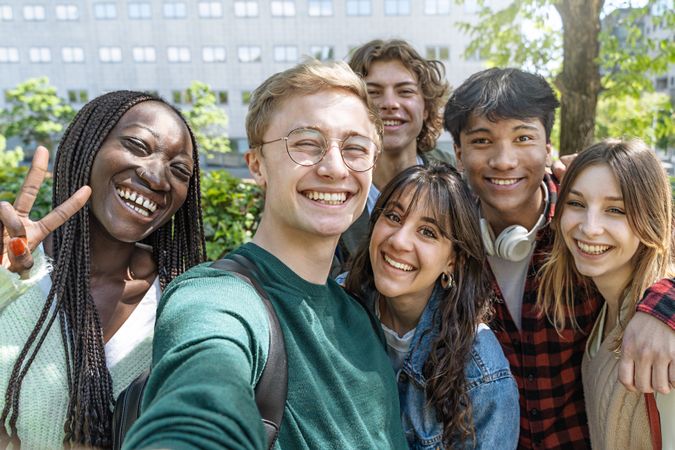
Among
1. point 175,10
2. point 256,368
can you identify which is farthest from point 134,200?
point 175,10

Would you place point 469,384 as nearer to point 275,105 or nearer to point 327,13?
point 275,105

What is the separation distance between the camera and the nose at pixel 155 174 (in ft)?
7.54

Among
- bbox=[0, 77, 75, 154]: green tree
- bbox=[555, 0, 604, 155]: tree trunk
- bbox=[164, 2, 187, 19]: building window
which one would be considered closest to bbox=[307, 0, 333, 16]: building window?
bbox=[164, 2, 187, 19]: building window

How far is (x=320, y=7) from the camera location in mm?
39062

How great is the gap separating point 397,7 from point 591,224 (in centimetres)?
3942

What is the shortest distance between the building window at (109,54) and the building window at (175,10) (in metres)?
4.40

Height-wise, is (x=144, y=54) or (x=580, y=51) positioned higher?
(x=144, y=54)

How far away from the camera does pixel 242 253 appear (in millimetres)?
1915

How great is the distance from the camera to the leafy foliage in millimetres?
5555

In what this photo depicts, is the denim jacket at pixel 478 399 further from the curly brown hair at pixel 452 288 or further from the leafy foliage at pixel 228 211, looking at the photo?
the leafy foliage at pixel 228 211

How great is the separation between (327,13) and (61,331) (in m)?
40.0

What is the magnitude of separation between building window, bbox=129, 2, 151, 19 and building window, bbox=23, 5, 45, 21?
6519mm

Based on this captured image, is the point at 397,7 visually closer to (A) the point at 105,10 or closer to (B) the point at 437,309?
(A) the point at 105,10

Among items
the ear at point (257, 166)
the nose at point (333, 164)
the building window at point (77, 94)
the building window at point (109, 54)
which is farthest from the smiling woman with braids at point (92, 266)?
the building window at point (109, 54)
